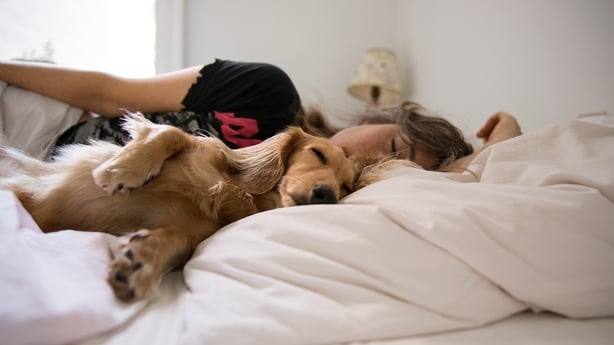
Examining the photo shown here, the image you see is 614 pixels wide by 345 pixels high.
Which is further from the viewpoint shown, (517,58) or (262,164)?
(517,58)

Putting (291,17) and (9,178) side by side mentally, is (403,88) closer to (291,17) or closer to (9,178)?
(291,17)

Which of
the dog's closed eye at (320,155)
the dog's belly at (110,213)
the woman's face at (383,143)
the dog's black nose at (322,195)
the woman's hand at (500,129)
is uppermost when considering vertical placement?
the woman's hand at (500,129)

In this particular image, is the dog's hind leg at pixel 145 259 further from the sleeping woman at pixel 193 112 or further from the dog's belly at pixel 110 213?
the sleeping woman at pixel 193 112

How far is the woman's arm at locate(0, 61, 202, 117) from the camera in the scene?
65.7 inches

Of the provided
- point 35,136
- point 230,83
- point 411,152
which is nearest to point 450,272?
point 411,152

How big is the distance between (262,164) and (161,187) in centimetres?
30

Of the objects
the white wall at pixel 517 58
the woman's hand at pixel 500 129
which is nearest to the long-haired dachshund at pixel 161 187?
the woman's hand at pixel 500 129

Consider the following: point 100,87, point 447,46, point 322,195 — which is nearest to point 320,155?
point 322,195

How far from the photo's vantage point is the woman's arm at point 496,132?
1569mm

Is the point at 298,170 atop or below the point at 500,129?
below

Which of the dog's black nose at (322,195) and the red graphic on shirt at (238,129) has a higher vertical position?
the dog's black nose at (322,195)

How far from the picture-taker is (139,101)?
1729mm

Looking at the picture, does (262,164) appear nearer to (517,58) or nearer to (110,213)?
(110,213)

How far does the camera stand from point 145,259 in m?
0.82
